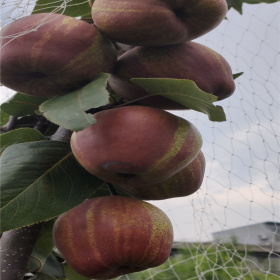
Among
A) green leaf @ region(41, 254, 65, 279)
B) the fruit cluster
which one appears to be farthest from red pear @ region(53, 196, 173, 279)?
green leaf @ region(41, 254, 65, 279)

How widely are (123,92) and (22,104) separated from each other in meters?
0.19

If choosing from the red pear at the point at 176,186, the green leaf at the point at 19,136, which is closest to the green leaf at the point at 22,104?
the green leaf at the point at 19,136

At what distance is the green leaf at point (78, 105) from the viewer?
0.45 m

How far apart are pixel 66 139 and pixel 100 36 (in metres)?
0.13

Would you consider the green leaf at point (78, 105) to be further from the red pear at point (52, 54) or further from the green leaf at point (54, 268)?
the green leaf at point (54, 268)

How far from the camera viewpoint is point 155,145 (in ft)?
1.53

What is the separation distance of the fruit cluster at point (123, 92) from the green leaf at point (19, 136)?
2.3 inches

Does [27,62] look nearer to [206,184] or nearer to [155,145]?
[155,145]

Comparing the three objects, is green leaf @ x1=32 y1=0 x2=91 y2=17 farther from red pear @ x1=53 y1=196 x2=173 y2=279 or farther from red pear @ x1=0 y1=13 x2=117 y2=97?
red pear @ x1=53 y1=196 x2=173 y2=279

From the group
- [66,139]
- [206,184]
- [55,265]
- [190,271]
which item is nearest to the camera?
[66,139]

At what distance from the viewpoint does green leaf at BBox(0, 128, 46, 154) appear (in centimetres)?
58

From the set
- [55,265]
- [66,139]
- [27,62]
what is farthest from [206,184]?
[27,62]

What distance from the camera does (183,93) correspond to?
50 centimetres

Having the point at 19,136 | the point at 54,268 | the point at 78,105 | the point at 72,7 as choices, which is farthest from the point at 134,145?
the point at 54,268
